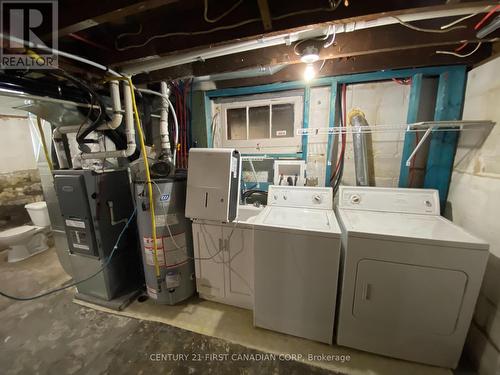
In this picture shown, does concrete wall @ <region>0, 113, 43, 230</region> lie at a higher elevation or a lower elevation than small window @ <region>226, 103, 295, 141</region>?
lower

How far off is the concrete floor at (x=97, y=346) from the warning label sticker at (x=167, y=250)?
53cm

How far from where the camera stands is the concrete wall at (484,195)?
4.00ft

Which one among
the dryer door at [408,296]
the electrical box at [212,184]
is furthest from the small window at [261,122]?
the dryer door at [408,296]

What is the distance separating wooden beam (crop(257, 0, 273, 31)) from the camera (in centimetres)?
93

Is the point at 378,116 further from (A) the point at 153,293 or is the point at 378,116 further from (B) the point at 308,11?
(A) the point at 153,293

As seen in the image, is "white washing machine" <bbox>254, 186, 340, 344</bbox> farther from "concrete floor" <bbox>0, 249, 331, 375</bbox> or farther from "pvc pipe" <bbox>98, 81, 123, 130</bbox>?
"pvc pipe" <bbox>98, 81, 123, 130</bbox>

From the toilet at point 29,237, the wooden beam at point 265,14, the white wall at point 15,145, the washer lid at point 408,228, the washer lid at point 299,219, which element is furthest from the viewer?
the white wall at point 15,145

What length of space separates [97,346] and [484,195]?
9.93 ft

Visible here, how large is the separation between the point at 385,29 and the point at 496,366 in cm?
216

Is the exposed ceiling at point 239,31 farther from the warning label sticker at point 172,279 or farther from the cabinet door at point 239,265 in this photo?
the warning label sticker at point 172,279

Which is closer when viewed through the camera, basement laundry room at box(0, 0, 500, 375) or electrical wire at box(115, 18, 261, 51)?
electrical wire at box(115, 18, 261, 51)

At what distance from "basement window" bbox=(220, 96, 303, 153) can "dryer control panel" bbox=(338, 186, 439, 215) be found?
75cm

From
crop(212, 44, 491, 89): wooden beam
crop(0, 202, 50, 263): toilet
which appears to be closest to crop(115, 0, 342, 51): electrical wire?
crop(212, 44, 491, 89): wooden beam

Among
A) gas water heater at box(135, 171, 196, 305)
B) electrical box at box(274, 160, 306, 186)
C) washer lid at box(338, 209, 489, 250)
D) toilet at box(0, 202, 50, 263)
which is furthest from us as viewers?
toilet at box(0, 202, 50, 263)
